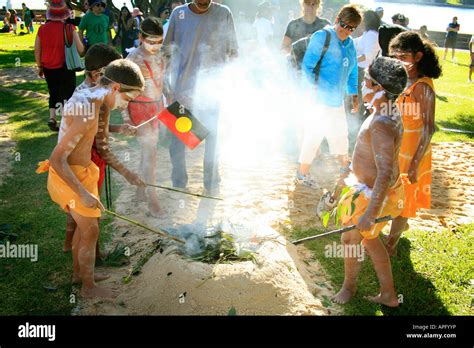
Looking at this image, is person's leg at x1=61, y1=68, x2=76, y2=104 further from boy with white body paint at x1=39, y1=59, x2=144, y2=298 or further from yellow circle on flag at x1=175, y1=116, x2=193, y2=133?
boy with white body paint at x1=39, y1=59, x2=144, y2=298

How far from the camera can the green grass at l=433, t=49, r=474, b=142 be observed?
9.56 meters

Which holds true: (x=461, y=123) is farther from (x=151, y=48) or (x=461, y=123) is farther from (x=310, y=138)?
(x=151, y=48)

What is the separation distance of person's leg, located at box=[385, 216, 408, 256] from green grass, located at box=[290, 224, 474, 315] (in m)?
0.10

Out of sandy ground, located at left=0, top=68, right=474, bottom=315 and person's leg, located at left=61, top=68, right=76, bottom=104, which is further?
person's leg, located at left=61, top=68, right=76, bottom=104

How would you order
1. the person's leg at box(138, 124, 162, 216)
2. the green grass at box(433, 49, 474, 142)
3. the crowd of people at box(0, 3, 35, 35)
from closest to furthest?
1. the person's leg at box(138, 124, 162, 216)
2. the green grass at box(433, 49, 474, 142)
3. the crowd of people at box(0, 3, 35, 35)

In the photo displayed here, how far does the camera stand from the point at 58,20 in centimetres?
804

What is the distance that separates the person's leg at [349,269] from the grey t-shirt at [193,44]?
281 centimetres

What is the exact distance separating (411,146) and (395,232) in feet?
2.84

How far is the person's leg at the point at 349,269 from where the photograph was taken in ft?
12.5

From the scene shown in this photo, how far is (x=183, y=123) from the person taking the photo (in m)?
5.28

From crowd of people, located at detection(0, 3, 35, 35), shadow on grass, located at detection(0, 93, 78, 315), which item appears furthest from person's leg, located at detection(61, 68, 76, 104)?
crowd of people, located at detection(0, 3, 35, 35)

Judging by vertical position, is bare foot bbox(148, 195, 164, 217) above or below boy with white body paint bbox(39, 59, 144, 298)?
below

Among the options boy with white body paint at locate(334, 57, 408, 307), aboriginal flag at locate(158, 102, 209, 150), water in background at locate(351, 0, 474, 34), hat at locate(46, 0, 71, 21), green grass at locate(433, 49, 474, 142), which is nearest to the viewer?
boy with white body paint at locate(334, 57, 408, 307)

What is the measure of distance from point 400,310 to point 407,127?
1602 millimetres
